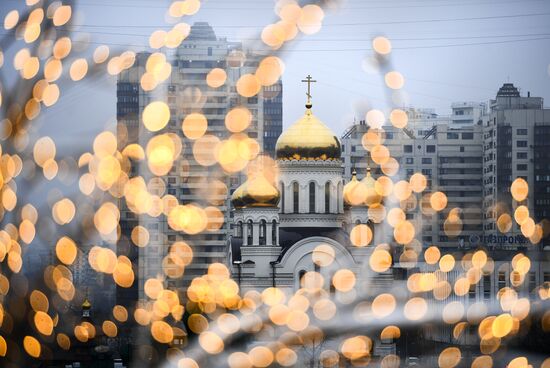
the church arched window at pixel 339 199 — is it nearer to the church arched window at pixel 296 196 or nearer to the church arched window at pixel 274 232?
the church arched window at pixel 296 196

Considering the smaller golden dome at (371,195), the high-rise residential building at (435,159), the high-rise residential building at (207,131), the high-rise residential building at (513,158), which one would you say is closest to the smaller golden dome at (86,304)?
the high-rise residential building at (207,131)

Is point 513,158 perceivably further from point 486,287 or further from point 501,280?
point 486,287

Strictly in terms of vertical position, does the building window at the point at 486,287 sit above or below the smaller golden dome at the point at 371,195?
below

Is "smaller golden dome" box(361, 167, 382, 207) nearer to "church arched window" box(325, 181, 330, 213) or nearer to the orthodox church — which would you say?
the orthodox church

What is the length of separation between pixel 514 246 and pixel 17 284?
9661 mm

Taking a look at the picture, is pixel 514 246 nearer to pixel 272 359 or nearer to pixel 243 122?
pixel 243 122

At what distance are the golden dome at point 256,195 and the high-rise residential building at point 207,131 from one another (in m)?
0.60

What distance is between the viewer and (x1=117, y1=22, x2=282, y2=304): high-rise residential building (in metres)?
8.59

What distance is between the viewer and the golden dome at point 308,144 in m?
11.4

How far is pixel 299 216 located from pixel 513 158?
2.98 meters

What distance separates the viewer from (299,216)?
37.7ft

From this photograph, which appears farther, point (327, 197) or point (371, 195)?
point (371, 195)

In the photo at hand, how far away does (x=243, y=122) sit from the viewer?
13.1 m

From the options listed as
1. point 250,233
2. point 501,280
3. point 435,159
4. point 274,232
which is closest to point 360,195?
point 274,232
